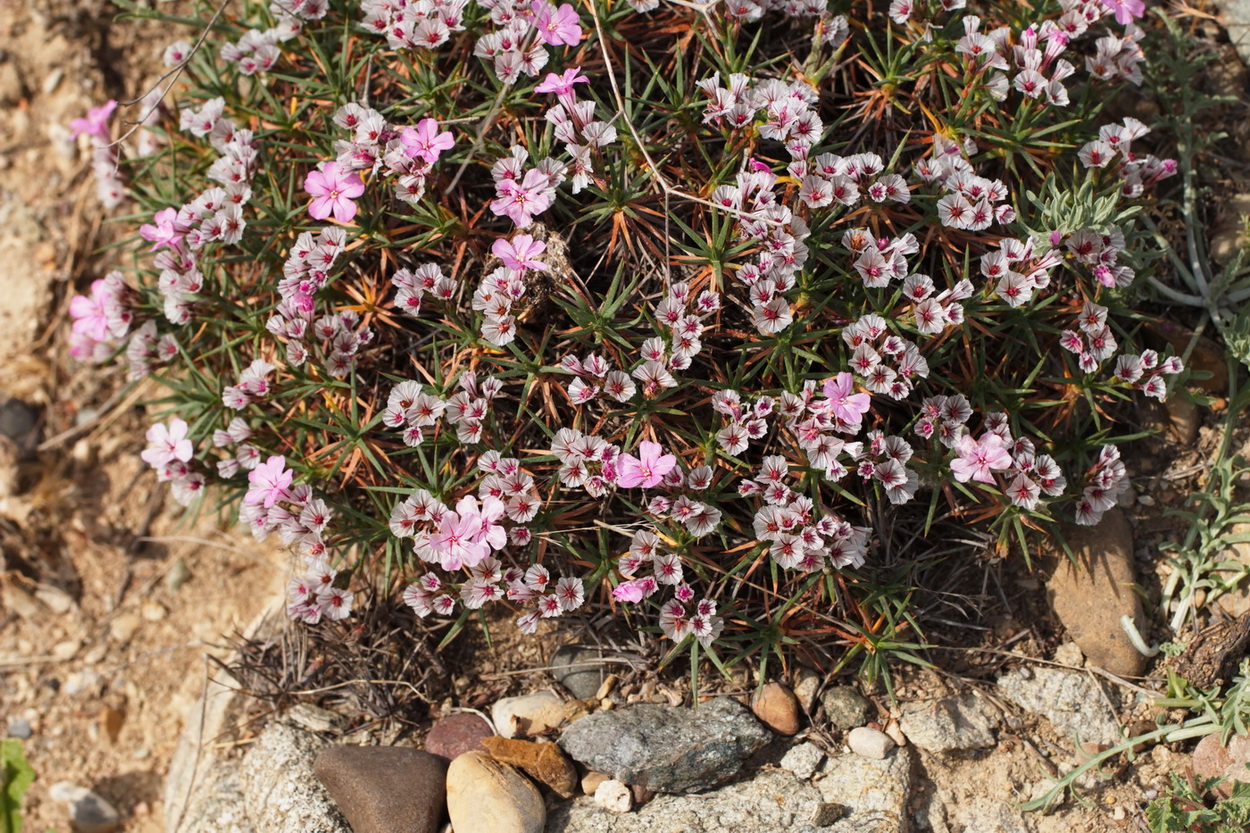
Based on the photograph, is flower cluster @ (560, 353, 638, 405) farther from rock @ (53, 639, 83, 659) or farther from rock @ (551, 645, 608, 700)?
rock @ (53, 639, 83, 659)

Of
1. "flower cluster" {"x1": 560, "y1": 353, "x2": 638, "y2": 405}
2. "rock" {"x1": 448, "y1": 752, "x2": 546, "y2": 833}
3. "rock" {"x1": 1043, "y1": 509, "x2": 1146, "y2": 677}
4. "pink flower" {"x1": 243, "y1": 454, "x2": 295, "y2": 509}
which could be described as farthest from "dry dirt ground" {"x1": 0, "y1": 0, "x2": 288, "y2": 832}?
"rock" {"x1": 1043, "y1": 509, "x2": 1146, "y2": 677}

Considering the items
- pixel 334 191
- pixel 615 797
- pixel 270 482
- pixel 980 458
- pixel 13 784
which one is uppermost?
pixel 334 191

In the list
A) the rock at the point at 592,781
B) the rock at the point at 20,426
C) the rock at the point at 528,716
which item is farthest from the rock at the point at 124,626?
the rock at the point at 592,781

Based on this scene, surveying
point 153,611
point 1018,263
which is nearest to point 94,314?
point 153,611

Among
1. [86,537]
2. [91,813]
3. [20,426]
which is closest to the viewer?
[91,813]

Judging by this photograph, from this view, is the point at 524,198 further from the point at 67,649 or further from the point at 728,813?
the point at 67,649

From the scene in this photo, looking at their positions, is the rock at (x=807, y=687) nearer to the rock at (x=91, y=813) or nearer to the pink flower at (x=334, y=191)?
the pink flower at (x=334, y=191)

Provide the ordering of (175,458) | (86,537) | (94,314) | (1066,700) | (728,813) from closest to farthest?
(728,813), (1066,700), (175,458), (94,314), (86,537)
